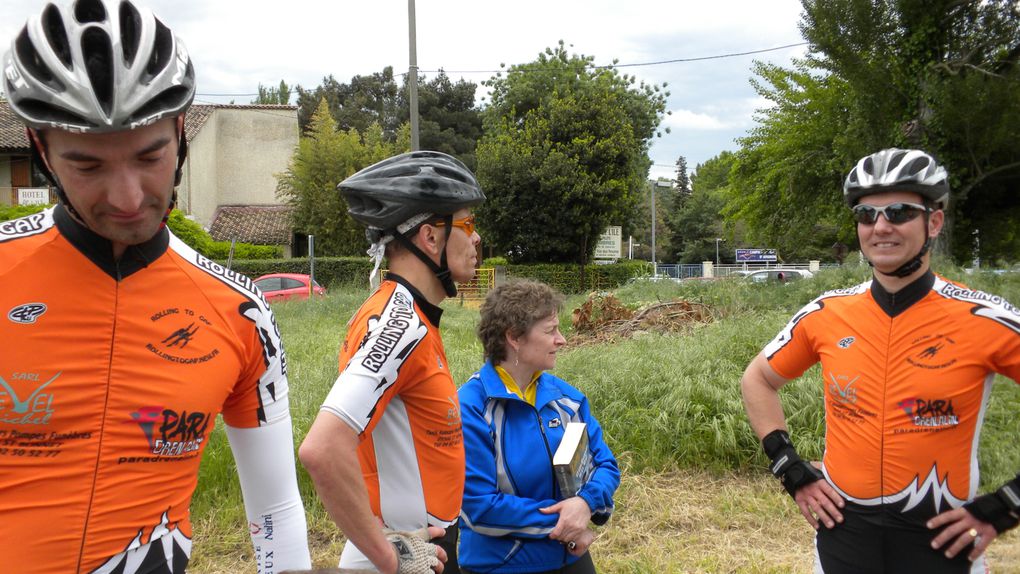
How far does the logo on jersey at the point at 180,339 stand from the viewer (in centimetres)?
164

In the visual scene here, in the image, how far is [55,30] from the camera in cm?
158

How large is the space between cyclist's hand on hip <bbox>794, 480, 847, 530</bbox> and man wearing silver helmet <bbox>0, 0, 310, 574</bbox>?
2.41m

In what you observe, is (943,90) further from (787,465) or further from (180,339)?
(180,339)

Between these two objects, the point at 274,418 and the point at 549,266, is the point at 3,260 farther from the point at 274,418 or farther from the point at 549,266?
the point at 549,266

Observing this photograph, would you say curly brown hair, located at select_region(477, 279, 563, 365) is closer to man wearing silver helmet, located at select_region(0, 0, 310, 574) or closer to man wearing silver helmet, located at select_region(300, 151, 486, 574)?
man wearing silver helmet, located at select_region(300, 151, 486, 574)

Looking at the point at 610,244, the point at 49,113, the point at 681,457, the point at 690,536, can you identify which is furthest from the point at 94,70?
the point at 610,244

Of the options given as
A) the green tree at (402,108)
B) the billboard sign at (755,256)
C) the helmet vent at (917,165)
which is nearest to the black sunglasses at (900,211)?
the helmet vent at (917,165)

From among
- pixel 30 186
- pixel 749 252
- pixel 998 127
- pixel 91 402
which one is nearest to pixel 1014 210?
pixel 998 127

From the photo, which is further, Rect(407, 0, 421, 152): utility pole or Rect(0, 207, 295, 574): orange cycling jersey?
Rect(407, 0, 421, 152): utility pole

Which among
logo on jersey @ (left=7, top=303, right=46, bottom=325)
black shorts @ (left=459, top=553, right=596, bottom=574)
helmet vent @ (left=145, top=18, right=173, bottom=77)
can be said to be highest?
helmet vent @ (left=145, top=18, right=173, bottom=77)

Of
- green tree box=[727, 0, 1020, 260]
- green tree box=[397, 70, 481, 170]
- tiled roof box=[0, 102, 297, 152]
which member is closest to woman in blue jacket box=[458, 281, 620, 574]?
green tree box=[727, 0, 1020, 260]

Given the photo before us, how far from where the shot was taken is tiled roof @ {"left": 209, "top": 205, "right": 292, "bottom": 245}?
39844mm

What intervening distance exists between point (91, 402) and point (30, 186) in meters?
42.5

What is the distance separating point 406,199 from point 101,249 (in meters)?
1.04
